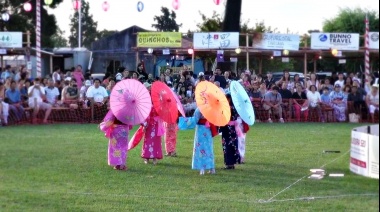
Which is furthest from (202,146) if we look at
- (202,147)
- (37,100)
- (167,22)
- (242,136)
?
(37,100)

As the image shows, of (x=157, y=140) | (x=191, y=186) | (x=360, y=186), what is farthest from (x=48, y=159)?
(x=360, y=186)

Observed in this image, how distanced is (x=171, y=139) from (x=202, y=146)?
2456 mm

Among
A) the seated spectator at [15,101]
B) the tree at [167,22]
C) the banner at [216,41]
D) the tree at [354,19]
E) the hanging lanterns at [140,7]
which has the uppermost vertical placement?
the hanging lanterns at [140,7]

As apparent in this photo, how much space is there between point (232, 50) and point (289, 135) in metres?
2.16

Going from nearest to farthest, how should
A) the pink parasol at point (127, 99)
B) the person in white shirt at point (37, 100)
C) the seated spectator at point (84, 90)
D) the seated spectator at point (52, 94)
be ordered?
the pink parasol at point (127, 99)
the seated spectator at point (84, 90)
the person in white shirt at point (37, 100)
the seated spectator at point (52, 94)

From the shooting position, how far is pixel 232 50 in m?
10.4

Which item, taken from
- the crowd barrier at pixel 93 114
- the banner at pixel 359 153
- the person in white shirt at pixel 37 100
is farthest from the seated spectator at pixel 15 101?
the banner at pixel 359 153

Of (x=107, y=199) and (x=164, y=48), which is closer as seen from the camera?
(x=107, y=199)

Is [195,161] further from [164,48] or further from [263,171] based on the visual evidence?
[164,48]

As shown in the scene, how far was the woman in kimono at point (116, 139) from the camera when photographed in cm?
1145

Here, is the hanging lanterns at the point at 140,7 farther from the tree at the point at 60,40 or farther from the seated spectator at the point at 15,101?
the tree at the point at 60,40

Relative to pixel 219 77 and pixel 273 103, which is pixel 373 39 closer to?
pixel 219 77

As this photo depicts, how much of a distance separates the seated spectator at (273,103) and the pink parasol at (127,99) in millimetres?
→ 2256

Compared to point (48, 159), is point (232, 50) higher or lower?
higher
